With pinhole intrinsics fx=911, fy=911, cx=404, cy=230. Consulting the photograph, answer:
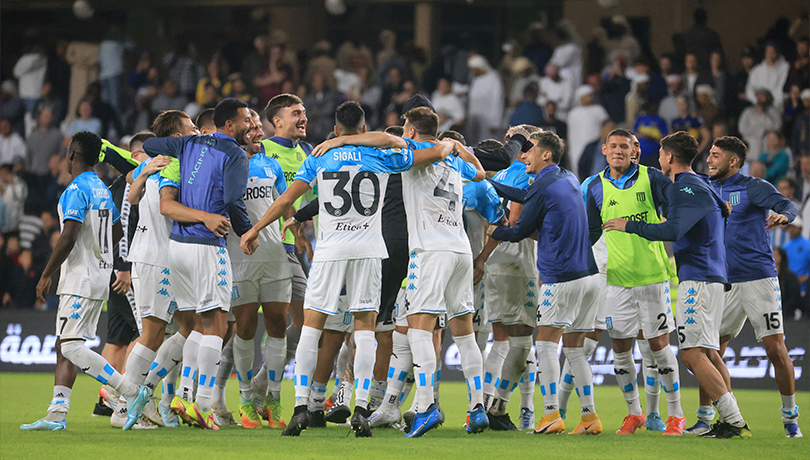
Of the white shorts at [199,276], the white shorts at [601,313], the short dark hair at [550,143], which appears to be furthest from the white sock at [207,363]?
the white shorts at [601,313]

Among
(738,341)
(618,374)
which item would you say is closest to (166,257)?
(618,374)

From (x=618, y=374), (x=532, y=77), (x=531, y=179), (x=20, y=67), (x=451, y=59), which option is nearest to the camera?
(x=618, y=374)

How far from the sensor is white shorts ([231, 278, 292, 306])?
8.26 meters

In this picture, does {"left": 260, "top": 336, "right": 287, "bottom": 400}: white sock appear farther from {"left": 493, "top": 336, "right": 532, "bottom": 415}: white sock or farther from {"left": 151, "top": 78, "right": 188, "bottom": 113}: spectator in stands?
{"left": 151, "top": 78, "right": 188, "bottom": 113}: spectator in stands

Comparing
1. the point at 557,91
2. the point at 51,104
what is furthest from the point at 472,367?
the point at 51,104

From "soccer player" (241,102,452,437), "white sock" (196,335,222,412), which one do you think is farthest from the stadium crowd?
"white sock" (196,335,222,412)

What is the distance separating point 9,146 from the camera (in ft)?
65.8

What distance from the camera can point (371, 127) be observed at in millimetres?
19156

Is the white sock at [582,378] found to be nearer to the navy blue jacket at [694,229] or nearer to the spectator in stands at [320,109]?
the navy blue jacket at [694,229]

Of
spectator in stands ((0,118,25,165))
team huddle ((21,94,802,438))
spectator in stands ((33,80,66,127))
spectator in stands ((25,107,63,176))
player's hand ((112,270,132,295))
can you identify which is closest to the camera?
team huddle ((21,94,802,438))

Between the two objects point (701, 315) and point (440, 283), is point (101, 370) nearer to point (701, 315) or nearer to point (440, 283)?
point (440, 283)

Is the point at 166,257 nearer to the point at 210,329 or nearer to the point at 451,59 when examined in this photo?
the point at 210,329

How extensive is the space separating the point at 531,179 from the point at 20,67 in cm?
1724

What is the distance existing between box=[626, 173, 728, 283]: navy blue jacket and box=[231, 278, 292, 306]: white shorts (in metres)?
3.14
